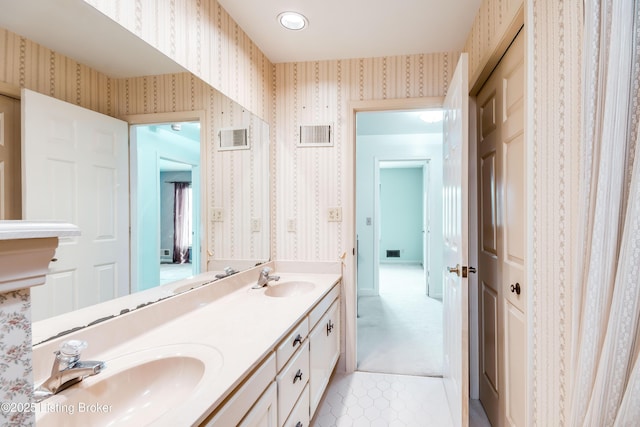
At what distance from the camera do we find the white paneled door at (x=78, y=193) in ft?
2.75

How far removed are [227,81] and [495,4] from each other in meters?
1.45

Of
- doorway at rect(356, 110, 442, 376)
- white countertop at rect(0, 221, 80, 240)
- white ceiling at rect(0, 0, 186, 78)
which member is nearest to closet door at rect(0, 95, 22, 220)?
white ceiling at rect(0, 0, 186, 78)

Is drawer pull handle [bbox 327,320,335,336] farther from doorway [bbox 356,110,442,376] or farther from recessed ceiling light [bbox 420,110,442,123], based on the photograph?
recessed ceiling light [bbox 420,110,442,123]

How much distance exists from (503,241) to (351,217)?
3.32ft

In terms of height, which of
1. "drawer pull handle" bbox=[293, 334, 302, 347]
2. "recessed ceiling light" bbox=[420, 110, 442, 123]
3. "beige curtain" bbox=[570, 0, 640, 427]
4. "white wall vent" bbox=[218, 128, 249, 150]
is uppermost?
"recessed ceiling light" bbox=[420, 110, 442, 123]

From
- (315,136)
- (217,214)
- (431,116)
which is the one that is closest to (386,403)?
(217,214)

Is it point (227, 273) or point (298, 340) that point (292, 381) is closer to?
point (298, 340)

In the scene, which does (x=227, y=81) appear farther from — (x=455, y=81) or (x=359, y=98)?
(x=455, y=81)

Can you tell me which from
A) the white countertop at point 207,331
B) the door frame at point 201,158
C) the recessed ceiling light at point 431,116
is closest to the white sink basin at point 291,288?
the white countertop at point 207,331

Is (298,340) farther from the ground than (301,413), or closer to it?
farther from the ground

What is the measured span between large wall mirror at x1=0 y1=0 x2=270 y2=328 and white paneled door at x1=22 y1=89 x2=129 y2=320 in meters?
0.02

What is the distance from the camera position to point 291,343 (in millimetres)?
1302

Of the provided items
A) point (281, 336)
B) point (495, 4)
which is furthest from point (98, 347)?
point (495, 4)

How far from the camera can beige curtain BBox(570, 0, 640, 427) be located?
620 millimetres
